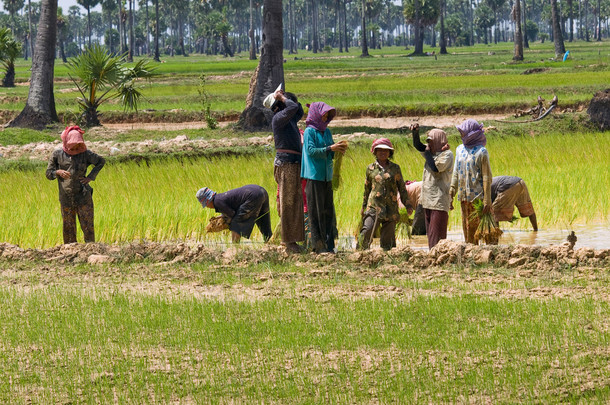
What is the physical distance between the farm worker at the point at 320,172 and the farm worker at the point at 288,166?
0.56ft

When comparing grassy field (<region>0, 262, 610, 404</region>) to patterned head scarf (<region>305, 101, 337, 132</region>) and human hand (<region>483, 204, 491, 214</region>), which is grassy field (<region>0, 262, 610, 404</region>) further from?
patterned head scarf (<region>305, 101, 337, 132</region>)

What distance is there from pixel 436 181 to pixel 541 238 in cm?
169

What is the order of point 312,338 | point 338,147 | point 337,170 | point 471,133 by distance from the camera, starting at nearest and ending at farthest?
point 312,338 → point 338,147 → point 471,133 → point 337,170

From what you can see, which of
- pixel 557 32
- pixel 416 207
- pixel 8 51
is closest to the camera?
pixel 416 207

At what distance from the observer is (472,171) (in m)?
9.07

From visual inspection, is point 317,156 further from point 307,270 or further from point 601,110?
point 601,110

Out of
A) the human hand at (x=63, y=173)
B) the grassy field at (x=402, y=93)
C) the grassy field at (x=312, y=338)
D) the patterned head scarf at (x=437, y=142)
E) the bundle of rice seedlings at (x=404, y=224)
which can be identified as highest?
the grassy field at (x=402, y=93)

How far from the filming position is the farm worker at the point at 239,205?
33.4 feet

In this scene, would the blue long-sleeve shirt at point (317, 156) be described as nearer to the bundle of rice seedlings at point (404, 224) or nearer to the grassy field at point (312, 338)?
the grassy field at point (312, 338)

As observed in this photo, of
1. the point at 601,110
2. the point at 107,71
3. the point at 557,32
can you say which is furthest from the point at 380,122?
the point at 557,32

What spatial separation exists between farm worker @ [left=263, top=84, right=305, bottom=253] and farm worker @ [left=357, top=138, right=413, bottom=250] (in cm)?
64

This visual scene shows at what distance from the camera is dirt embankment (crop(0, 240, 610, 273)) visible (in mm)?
8437

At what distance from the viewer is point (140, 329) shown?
675 centimetres

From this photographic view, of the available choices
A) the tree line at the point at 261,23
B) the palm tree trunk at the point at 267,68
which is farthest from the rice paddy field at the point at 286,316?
the tree line at the point at 261,23
